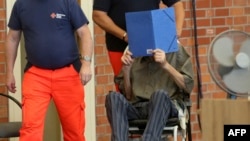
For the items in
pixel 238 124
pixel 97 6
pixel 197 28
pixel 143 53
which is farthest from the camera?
pixel 197 28

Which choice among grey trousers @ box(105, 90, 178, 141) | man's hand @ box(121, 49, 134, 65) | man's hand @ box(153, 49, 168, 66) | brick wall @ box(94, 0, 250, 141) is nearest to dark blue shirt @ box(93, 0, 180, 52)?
man's hand @ box(121, 49, 134, 65)

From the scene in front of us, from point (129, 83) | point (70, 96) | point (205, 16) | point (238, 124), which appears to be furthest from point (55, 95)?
point (205, 16)

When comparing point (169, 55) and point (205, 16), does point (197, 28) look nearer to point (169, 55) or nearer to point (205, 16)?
point (205, 16)

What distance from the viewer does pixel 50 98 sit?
3.91m

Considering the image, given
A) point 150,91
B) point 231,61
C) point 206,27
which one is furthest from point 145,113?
point 206,27

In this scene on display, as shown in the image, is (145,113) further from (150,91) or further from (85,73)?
(85,73)

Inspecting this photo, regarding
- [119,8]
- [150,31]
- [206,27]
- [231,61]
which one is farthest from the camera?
[206,27]

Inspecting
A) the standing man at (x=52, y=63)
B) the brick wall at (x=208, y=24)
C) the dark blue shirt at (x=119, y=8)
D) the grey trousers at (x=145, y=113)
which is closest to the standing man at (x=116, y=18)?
the dark blue shirt at (x=119, y=8)

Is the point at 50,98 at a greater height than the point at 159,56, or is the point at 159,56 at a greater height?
the point at 159,56

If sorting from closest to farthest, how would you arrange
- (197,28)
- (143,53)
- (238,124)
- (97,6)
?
(238,124) → (143,53) → (97,6) → (197,28)

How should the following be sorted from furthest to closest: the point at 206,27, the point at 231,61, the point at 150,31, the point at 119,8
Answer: the point at 206,27, the point at 119,8, the point at 231,61, the point at 150,31

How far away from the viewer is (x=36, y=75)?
3.88 m

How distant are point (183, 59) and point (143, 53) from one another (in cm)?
31

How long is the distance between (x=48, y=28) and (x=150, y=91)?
761 millimetres
